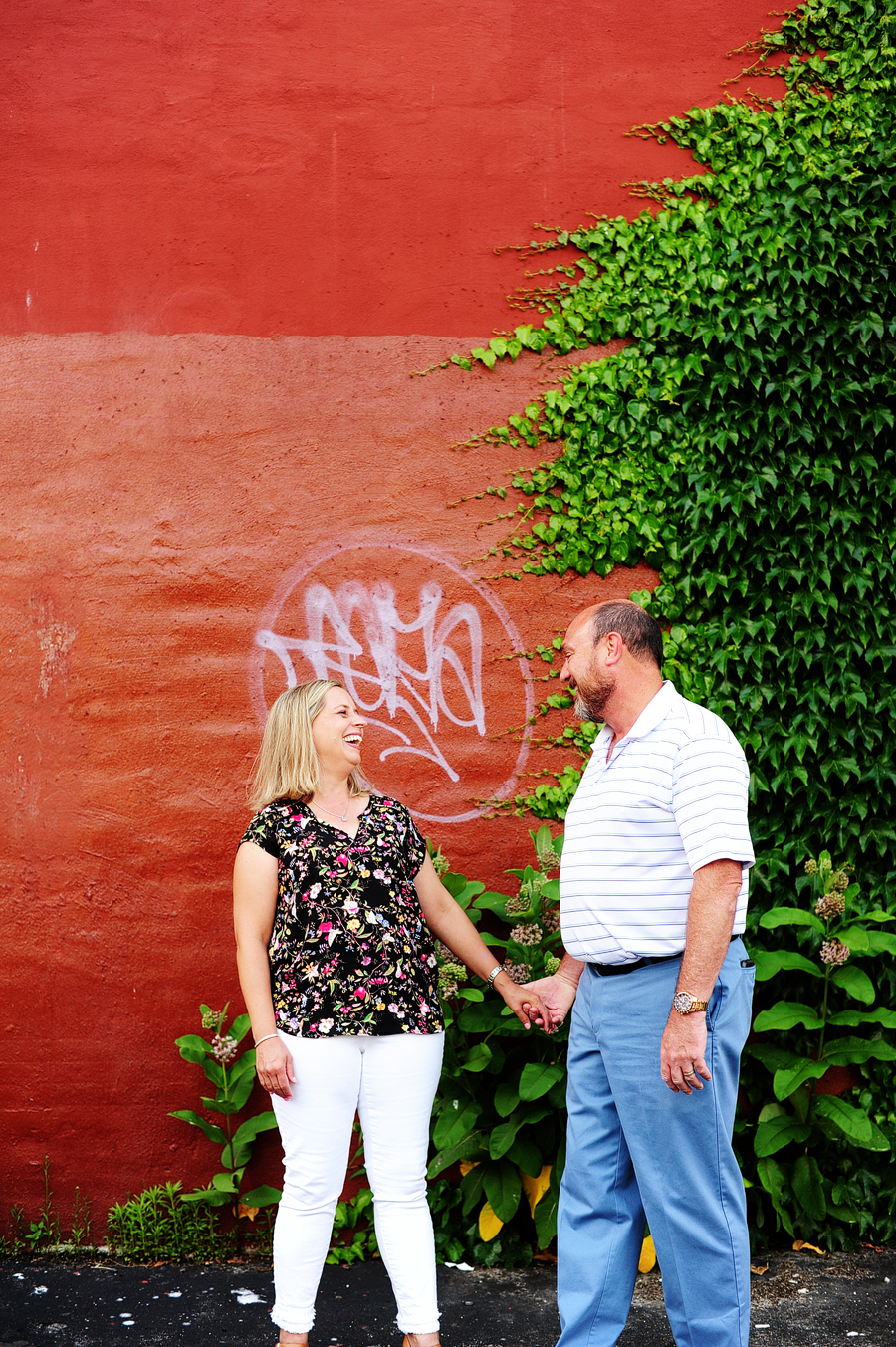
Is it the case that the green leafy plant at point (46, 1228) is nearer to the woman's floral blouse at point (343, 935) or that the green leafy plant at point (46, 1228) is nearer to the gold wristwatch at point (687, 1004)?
the woman's floral blouse at point (343, 935)

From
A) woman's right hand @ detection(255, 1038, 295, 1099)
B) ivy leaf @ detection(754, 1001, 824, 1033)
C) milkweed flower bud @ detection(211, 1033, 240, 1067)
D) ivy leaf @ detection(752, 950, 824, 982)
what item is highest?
woman's right hand @ detection(255, 1038, 295, 1099)

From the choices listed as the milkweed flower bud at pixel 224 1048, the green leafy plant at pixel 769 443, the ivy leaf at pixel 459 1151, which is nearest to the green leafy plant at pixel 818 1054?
the green leafy plant at pixel 769 443

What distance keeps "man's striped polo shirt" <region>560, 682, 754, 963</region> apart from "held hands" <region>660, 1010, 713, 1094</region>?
19cm

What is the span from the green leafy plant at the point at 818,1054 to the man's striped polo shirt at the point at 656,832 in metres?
1.41

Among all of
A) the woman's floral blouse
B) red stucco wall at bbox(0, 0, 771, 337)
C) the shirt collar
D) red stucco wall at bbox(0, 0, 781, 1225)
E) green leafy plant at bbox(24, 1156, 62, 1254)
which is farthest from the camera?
red stucco wall at bbox(0, 0, 771, 337)

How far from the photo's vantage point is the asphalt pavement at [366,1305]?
11.6ft

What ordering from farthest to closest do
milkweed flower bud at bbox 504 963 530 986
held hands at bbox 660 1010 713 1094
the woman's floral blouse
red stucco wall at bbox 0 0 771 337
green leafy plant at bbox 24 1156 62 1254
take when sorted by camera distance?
red stucco wall at bbox 0 0 771 337, green leafy plant at bbox 24 1156 62 1254, milkweed flower bud at bbox 504 963 530 986, the woman's floral blouse, held hands at bbox 660 1010 713 1094

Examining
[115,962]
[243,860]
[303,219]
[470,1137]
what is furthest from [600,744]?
[303,219]

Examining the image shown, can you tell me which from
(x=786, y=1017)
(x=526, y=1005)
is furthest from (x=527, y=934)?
(x=786, y=1017)

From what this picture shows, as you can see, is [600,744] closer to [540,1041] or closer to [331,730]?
[331,730]

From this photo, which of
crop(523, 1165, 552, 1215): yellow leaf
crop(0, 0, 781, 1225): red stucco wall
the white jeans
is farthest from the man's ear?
crop(523, 1165, 552, 1215): yellow leaf

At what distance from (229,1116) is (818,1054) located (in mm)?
2263

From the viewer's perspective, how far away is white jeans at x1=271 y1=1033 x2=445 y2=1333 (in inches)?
115

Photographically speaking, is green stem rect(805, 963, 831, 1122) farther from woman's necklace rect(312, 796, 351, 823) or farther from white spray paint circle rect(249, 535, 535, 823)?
woman's necklace rect(312, 796, 351, 823)
